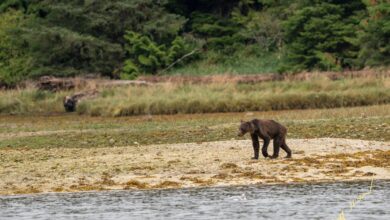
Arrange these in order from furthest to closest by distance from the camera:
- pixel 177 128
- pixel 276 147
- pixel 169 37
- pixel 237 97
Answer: pixel 169 37, pixel 237 97, pixel 177 128, pixel 276 147

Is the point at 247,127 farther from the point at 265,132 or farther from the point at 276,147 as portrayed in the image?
the point at 276,147

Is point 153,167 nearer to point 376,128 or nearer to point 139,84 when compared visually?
point 376,128

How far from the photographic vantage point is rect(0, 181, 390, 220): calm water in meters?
17.0

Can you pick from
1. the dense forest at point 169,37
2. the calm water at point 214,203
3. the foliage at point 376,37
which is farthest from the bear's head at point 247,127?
the dense forest at point 169,37

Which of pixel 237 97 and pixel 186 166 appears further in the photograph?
pixel 237 97

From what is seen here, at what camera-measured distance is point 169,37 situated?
56281 millimetres

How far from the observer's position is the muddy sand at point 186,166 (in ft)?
67.4

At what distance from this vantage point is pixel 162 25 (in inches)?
2173

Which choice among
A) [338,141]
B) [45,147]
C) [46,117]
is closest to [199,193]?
[338,141]

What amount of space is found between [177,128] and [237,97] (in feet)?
24.0

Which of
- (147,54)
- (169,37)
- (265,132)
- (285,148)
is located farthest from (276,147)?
(169,37)

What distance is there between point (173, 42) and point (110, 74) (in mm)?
3568

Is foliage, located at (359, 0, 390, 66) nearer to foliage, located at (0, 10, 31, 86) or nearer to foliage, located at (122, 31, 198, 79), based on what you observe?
foliage, located at (122, 31, 198, 79)

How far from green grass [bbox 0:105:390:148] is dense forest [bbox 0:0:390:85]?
47.5 feet
